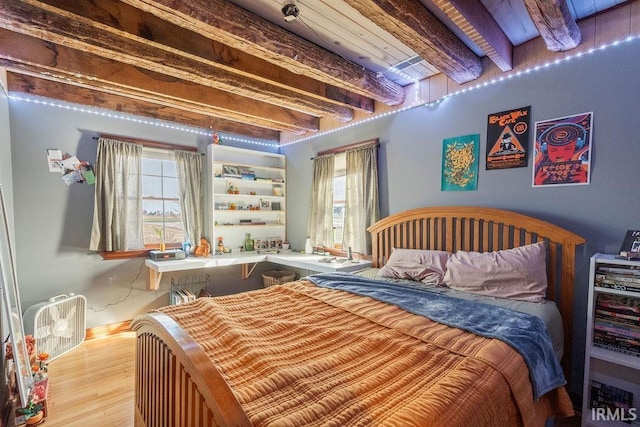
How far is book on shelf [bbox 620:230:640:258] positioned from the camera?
1581 mm

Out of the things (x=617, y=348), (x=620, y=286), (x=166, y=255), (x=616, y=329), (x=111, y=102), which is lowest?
(x=617, y=348)

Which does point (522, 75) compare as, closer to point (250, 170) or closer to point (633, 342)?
point (633, 342)

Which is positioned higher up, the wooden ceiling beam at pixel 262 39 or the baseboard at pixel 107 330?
the wooden ceiling beam at pixel 262 39

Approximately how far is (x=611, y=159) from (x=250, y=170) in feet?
12.0

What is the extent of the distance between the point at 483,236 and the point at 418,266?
56 centimetres

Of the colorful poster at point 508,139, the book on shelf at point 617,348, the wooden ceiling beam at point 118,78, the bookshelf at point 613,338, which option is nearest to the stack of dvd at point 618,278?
the bookshelf at point 613,338

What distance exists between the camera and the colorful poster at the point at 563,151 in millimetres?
1924

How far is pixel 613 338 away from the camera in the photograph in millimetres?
1608

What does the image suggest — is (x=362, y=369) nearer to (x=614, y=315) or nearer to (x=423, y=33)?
(x=614, y=315)

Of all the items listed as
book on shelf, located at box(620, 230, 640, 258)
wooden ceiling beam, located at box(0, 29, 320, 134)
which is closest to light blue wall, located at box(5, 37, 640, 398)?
book on shelf, located at box(620, 230, 640, 258)

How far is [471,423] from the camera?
0.87 m

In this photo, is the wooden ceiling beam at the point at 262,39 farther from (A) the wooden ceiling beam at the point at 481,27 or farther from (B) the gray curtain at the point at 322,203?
(B) the gray curtain at the point at 322,203

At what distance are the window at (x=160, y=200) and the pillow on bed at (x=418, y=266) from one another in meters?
2.64

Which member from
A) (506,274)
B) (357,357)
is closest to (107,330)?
(357,357)
